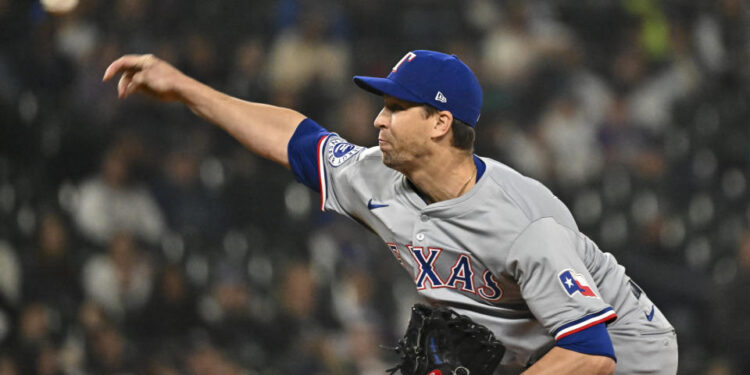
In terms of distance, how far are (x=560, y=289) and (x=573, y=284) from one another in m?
0.04

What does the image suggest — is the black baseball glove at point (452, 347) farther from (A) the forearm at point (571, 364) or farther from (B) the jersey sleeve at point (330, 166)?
(B) the jersey sleeve at point (330, 166)

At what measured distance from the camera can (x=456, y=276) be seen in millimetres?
2463

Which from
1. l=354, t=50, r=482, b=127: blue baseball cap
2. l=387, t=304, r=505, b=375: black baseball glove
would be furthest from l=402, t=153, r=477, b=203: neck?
l=387, t=304, r=505, b=375: black baseball glove

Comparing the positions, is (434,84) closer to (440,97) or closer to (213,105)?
(440,97)

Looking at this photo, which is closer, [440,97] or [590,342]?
[590,342]

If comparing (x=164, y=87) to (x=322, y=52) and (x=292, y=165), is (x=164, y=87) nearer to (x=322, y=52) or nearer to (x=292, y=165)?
(x=292, y=165)

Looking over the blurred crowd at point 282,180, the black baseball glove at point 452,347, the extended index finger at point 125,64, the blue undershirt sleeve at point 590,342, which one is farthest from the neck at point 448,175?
the blurred crowd at point 282,180

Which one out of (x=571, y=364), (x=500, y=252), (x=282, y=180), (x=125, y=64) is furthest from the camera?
(x=282, y=180)

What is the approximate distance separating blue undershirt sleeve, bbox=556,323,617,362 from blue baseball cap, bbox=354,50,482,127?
660 mm

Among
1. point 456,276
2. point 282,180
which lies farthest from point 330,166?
point 282,180

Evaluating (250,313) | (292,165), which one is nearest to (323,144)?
(292,165)

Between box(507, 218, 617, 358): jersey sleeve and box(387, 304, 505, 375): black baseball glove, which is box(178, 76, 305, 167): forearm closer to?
box(387, 304, 505, 375): black baseball glove

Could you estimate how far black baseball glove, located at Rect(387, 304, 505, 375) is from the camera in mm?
2432

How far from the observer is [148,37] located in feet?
19.7
